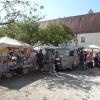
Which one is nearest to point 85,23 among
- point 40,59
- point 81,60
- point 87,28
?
point 87,28

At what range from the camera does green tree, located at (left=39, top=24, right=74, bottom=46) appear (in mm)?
32188

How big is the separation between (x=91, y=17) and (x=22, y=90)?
123 feet

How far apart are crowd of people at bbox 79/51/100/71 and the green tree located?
7739 millimetres

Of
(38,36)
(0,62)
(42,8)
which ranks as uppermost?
(42,8)

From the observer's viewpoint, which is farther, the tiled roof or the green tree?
the tiled roof

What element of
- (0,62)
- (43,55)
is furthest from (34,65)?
(0,62)

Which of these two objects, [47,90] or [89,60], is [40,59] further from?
[47,90]

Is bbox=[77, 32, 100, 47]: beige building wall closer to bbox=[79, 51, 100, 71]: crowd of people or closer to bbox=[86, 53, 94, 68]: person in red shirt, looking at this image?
bbox=[79, 51, 100, 71]: crowd of people

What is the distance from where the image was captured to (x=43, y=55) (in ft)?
69.3

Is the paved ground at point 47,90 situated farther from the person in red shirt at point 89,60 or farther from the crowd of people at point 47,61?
the person in red shirt at point 89,60

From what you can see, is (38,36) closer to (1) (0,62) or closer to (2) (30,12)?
(2) (30,12)

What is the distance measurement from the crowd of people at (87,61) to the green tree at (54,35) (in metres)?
7.74

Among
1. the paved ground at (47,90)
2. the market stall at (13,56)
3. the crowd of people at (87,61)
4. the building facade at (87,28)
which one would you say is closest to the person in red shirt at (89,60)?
the crowd of people at (87,61)

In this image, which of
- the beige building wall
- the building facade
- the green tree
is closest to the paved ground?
the green tree
